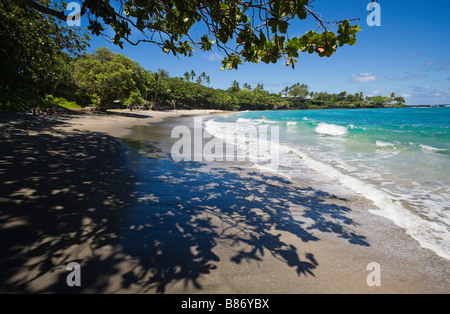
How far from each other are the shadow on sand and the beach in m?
0.02

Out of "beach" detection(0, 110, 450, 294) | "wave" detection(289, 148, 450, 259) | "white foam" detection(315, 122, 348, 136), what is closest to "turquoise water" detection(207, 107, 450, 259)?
"wave" detection(289, 148, 450, 259)

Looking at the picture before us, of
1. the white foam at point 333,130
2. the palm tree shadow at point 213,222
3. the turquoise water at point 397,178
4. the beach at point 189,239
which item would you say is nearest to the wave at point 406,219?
the turquoise water at point 397,178

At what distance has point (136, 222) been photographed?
368 cm

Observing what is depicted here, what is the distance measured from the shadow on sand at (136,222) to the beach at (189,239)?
0.7 inches

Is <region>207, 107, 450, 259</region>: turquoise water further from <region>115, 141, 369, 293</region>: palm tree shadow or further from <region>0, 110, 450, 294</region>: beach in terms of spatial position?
<region>115, 141, 369, 293</region>: palm tree shadow

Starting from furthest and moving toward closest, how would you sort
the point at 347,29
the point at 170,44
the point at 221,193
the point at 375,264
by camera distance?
1. the point at 221,193
2. the point at 170,44
3. the point at 375,264
4. the point at 347,29

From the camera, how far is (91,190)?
15.3ft

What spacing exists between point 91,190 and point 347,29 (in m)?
5.87

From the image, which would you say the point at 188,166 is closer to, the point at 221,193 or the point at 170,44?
the point at 221,193

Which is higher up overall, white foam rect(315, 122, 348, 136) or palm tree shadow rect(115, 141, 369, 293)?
white foam rect(315, 122, 348, 136)

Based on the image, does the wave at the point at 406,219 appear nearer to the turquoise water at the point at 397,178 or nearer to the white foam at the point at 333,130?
the turquoise water at the point at 397,178

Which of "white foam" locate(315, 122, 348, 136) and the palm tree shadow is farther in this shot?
"white foam" locate(315, 122, 348, 136)

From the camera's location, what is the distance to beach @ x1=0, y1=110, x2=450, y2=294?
2.49 metres
